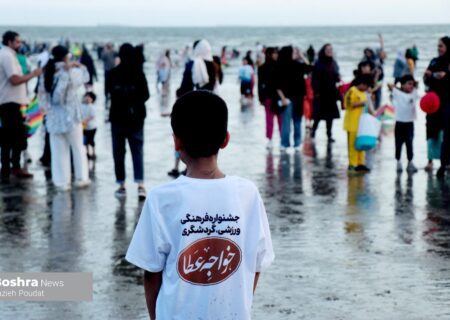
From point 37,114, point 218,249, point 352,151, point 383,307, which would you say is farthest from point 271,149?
point 218,249

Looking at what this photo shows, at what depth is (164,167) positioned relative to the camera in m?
12.9

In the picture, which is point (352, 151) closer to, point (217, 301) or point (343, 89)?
point (343, 89)

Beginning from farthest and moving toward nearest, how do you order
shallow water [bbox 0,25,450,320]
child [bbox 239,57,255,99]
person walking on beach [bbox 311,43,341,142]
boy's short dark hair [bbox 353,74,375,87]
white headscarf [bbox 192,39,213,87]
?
child [bbox 239,57,255,99] < person walking on beach [bbox 311,43,341,142] < boy's short dark hair [bbox 353,74,375,87] < white headscarf [bbox 192,39,213,87] < shallow water [bbox 0,25,450,320]

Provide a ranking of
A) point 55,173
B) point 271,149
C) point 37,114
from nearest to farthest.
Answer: point 55,173 < point 37,114 < point 271,149

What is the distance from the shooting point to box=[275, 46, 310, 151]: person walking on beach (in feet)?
47.5

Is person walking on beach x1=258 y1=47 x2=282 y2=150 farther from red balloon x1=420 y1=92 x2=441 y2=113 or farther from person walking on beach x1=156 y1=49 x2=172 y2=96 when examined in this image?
person walking on beach x1=156 y1=49 x2=172 y2=96

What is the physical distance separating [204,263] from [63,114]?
26.2 ft

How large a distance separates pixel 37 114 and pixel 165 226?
10.8 metres

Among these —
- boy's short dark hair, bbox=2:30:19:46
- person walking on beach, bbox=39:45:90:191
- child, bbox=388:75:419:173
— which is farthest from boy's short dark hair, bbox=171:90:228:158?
child, bbox=388:75:419:173

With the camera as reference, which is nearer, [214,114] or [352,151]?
[214,114]

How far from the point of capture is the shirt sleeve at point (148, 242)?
3.33m

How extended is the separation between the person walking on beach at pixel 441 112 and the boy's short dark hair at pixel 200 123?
9.04 metres

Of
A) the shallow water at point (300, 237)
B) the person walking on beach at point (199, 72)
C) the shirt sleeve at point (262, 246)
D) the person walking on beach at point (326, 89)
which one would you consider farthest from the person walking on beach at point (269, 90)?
the shirt sleeve at point (262, 246)

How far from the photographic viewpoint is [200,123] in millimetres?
Answer: 3350
